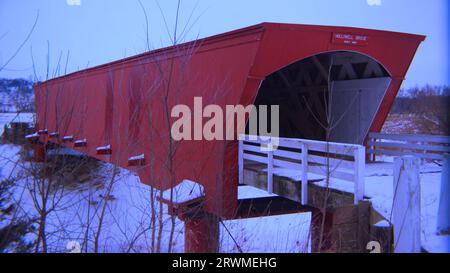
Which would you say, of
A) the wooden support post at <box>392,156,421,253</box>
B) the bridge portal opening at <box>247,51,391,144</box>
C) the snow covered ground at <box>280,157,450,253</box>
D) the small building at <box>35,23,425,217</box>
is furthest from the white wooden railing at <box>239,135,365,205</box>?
the bridge portal opening at <box>247,51,391,144</box>

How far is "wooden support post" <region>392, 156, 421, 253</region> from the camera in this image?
3152 mm

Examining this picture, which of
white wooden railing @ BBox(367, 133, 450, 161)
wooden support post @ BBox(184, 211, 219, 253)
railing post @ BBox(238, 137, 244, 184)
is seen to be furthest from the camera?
railing post @ BBox(238, 137, 244, 184)

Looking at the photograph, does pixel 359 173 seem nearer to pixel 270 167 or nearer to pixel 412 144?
pixel 270 167

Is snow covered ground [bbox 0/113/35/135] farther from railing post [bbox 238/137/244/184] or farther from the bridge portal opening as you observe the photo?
the bridge portal opening

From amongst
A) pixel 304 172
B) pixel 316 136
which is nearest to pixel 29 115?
pixel 304 172

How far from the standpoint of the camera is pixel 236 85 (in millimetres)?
5402

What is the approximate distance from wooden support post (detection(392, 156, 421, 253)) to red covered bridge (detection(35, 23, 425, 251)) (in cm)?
145

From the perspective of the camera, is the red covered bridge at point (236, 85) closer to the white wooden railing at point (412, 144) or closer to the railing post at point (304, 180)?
the white wooden railing at point (412, 144)

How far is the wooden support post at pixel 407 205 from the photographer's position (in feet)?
10.3

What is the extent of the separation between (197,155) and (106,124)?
4102mm

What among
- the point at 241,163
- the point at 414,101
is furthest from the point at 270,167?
the point at 414,101

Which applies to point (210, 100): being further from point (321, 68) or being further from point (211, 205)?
point (321, 68)

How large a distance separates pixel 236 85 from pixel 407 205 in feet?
9.61
